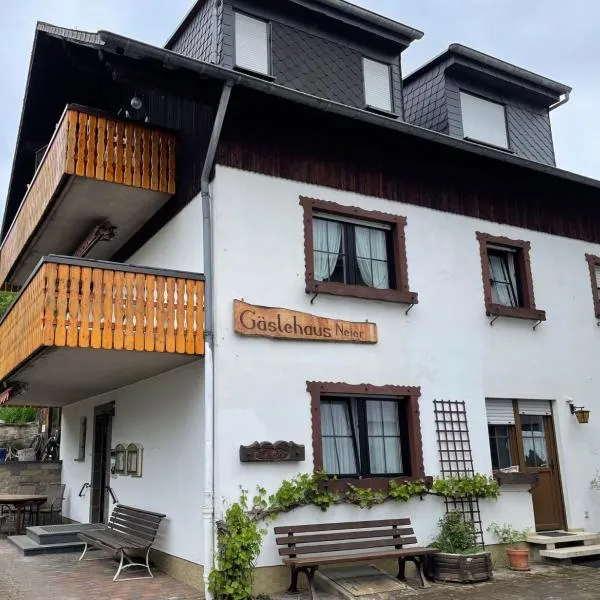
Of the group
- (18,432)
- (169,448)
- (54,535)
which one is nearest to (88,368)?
(169,448)

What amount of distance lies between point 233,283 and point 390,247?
2.84 meters

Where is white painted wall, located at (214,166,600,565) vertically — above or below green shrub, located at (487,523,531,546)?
above

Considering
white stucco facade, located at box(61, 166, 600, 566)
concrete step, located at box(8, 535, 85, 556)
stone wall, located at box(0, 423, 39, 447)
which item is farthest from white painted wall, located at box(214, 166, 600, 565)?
stone wall, located at box(0, 423, 39, 447)

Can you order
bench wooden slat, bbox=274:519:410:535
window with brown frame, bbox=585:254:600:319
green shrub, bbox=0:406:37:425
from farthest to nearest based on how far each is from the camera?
1. green shrub, bbox=0:406:37:425
2. window with brown frame, bbox=585:254:600:319
3. bench wooden slat, bbox=274:519:410:535

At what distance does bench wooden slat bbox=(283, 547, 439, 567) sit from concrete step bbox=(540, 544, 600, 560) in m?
2.20

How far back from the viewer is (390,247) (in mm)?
10133

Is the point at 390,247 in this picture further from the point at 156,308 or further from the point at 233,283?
the point at 156,308

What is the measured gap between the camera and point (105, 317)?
7.67 metres

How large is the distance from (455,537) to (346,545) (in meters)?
1.72

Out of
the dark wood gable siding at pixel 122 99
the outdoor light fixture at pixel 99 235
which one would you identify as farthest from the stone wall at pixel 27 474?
the outdoor light fixture at pixel 99 235

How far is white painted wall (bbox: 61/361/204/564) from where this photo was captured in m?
8.26

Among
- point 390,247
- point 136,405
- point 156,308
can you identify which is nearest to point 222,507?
point 156,308

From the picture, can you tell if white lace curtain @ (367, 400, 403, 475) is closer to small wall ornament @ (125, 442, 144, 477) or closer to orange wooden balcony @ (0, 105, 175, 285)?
small wall ornament @ (125, 442, 144, 477)

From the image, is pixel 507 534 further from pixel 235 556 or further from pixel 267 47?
pixel 267 47
